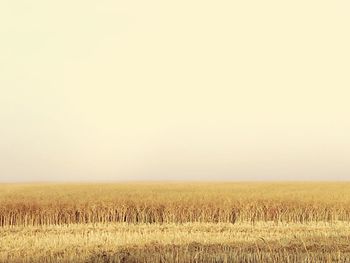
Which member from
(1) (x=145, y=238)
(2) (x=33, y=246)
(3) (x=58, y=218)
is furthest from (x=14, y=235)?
(3) (x=58, y=218)

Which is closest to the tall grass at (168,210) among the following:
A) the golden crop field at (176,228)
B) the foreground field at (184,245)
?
the golden crop field at (176,228)

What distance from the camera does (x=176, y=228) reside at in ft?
64.4

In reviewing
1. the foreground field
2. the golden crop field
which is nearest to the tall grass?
the golden crop field

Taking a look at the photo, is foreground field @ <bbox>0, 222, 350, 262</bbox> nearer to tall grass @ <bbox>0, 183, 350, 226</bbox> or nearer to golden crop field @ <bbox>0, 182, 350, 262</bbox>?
golden crop field @ <bbox>0, 182, 350, 262</bbox>

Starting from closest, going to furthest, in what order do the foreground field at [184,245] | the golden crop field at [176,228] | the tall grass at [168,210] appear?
the foreground field at [184,245]
the golden crop field at [176,228]
the tall grass at [168,210]

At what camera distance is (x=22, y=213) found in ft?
82.5

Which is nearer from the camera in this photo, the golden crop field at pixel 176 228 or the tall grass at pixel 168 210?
the golden crop field at pixel 176 228

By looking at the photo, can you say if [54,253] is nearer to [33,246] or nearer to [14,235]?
[33,246]

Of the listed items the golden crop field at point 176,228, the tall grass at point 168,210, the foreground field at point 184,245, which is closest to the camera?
the foreground field at point 184,245

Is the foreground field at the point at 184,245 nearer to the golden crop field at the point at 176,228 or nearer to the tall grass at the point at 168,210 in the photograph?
the golden crop field at the point at 176,228

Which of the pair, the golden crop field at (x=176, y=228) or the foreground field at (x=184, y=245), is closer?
the foreground field at (x=184, y=245)

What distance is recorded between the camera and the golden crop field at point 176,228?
12.4 metres

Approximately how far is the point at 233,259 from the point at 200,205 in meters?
14.3

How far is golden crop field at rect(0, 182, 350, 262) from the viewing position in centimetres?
1239
